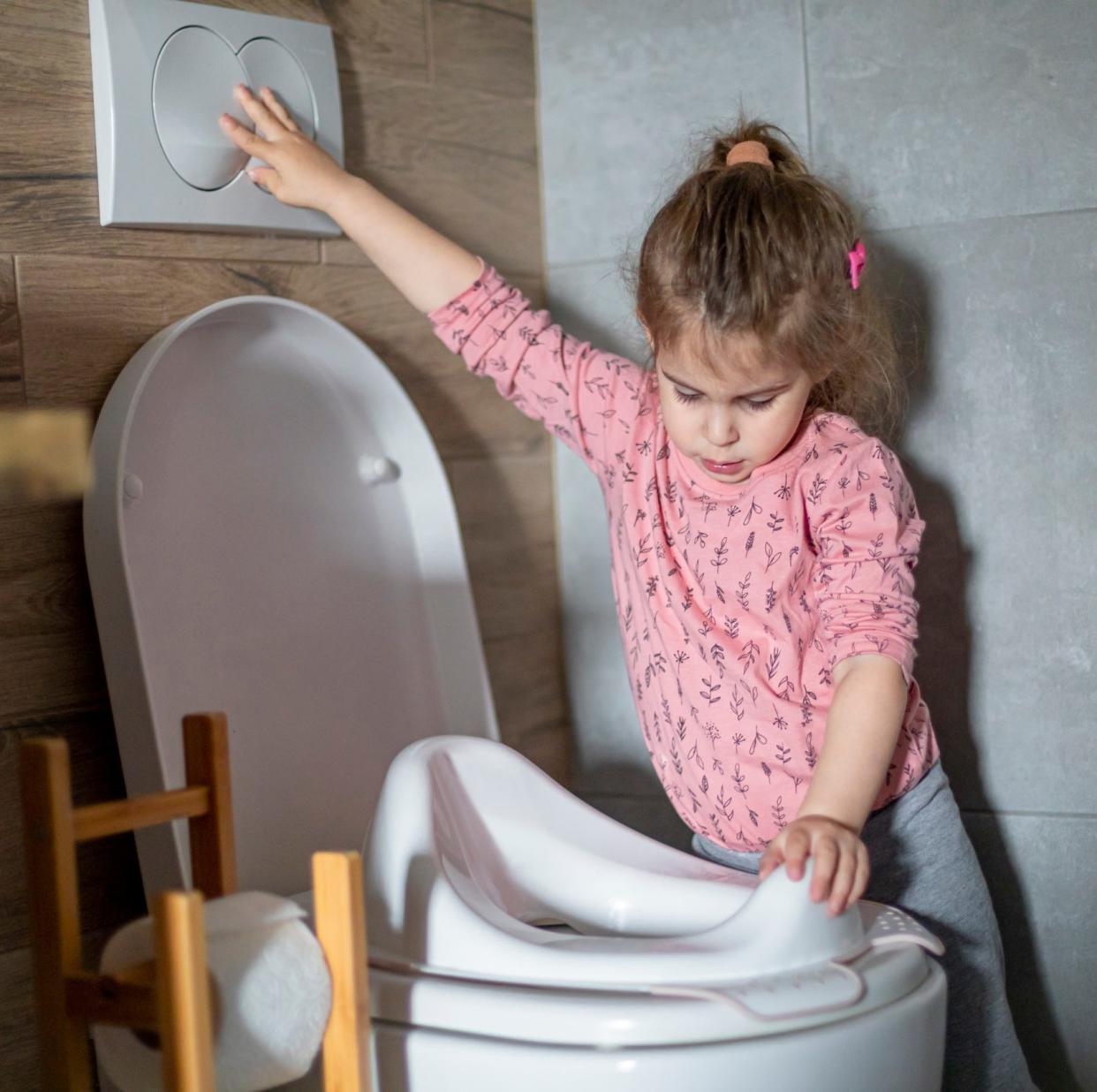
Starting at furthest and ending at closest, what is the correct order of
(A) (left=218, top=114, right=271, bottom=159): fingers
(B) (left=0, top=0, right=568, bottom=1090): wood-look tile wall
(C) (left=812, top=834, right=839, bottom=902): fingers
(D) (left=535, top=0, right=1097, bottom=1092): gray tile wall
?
(D) (left=535, top=0, right=1097, bottom=1092): gray tile wall < (A) (left=218, top=114, right=271, bottom=159): fingers < (B) (left=0, top=0, right=568, bottom=1090): wood-look tile wall < (C) (left=812, top=834, right=839, bottom=902): fingers

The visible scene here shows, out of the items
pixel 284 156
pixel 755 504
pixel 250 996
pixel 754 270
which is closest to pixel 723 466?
pixel 755 504

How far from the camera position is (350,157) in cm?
117

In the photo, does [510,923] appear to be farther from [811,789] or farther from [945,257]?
[945,257]

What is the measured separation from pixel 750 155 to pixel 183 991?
714 millimetres

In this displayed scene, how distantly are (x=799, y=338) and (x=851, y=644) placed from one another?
217 mm

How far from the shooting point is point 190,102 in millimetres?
1011

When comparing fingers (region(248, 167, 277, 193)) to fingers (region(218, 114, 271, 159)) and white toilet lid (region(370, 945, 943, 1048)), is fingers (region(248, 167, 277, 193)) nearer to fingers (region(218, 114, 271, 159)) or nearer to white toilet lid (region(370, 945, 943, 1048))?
fingers (region(218, 114, 271, 159))

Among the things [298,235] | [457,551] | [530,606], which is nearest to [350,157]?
[298,235]

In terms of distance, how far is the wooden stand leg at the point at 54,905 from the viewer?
706 mm

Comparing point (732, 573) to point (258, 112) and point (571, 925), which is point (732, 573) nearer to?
point (571, 925)

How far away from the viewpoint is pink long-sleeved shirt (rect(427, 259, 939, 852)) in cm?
101

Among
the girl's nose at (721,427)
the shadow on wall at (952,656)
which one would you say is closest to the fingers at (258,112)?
the girl's nose at (721,427)

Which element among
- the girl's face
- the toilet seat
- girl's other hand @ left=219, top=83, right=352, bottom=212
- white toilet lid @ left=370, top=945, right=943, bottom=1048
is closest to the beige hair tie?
the girl's face

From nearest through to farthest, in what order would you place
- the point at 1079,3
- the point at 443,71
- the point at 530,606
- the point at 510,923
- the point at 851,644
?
1. the point at 510,923
2. the point at 851,644
3. the point at 1079,3
4. the point at 443,71
5. the point at 530,606
